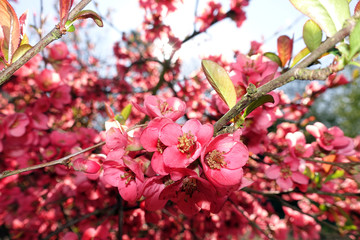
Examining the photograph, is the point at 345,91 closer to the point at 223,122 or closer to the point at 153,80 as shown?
the point at 153,80

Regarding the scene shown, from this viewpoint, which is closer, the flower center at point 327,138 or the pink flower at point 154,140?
the pink flower at point 154,140

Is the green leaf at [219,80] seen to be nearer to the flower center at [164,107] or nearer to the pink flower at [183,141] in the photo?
the pink flower at [183,141]

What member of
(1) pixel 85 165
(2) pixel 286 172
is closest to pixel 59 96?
(1) pixel 85 165

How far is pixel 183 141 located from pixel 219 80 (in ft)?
0.51

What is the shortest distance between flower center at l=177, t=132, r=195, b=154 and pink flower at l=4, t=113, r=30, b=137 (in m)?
1.03

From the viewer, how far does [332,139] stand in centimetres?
106

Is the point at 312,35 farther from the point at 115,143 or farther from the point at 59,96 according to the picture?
the point at 59,96

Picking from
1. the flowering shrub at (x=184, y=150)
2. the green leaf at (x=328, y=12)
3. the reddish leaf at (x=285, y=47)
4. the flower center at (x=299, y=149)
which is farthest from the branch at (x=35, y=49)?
the flower center at (x=299, y=149)

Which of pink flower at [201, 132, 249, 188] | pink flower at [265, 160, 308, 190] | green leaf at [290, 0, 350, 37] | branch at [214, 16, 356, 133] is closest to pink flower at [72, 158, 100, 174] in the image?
pink flower at [201, 132, 249, 188]

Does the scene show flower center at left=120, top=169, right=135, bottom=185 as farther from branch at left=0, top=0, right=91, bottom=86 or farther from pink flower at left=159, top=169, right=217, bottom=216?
branch at left=0, top=0, right=91, bottom=86

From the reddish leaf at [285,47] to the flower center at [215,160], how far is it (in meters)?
0.48

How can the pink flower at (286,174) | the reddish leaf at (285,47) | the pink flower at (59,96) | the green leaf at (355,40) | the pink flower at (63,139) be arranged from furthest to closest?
1. the pink flower at (59,96)
2. the pink flower at (63,139)
3. the pink flower at (286,174)
4. the reddish leaf at (285,47)
5. the green leaf at (355,40)

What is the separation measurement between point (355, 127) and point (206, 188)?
14.6 metres

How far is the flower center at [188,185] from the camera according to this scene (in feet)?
1.84
